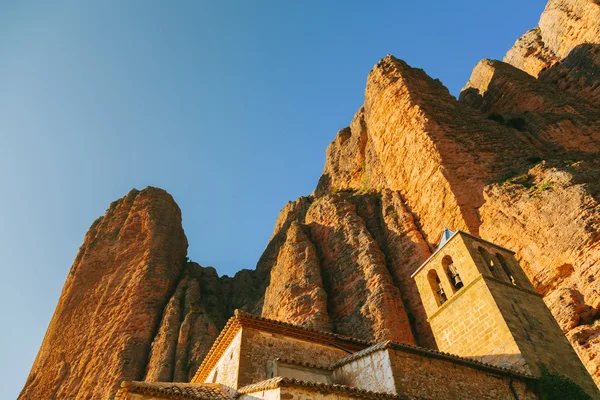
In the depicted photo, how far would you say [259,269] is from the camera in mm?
51062

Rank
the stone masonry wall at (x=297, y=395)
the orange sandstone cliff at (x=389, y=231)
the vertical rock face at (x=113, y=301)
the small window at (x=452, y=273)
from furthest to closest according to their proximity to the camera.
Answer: the vertical rock face at (x=113, y=301)
the orange sandstone cliff at (x=389, y=231)
the small window at (x=452, y=273)
the stone masonry wall at (x=297, y=395)

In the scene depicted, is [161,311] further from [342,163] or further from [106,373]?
[342,163]

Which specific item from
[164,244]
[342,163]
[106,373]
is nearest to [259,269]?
[164,244]

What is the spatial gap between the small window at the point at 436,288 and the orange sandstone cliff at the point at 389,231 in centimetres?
508

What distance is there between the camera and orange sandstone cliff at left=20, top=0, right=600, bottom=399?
22.2 meters

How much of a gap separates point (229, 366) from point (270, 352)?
1.42 m

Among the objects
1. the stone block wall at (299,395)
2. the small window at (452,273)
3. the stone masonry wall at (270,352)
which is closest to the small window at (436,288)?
the small window at (452,273)

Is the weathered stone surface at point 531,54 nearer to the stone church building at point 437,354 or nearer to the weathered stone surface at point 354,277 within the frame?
the weathered stone surface at point 354,277

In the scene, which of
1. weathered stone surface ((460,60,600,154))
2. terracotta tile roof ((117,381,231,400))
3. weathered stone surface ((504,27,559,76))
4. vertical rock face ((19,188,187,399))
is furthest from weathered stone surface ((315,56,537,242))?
vertical rock face ((19,188,187,399))

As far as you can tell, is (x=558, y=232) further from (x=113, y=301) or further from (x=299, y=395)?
(x=113, y=301)

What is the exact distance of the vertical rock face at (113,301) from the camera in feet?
118

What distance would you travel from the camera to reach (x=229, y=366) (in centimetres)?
1451

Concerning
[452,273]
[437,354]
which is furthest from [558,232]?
[437,354]

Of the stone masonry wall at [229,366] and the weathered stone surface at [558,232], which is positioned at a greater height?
the weathered stone surface at [558,232]
